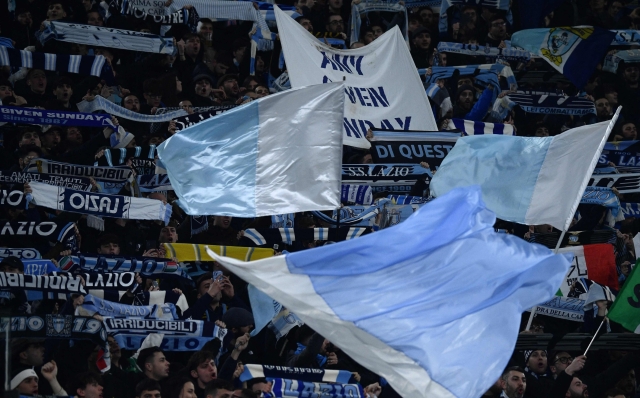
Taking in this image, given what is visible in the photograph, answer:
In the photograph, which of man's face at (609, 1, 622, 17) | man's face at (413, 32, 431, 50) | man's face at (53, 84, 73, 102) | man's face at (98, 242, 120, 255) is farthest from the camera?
man's face at (609, 1, 622, 17)

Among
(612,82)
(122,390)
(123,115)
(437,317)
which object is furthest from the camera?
(612,82)

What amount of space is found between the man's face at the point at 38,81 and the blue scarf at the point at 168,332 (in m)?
4.15

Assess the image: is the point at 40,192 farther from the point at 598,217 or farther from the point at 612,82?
the point at 612,82

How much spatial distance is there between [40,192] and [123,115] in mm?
1902

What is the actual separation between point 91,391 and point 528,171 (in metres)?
4.70

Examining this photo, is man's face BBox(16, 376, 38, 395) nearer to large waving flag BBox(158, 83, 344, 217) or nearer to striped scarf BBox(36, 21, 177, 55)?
large waving flag BBox(158, 83, 344, 217)

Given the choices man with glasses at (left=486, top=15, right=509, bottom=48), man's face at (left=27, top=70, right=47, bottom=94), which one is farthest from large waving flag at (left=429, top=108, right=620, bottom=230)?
man with glasses at (left=486, top=15, right=509, bottom=48)

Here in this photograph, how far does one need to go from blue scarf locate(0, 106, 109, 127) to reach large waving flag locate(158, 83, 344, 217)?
200 cm

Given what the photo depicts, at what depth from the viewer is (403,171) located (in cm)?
1506

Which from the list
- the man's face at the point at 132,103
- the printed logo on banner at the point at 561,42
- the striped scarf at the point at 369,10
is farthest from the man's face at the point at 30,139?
the printed logo on banner at the point at 561,42

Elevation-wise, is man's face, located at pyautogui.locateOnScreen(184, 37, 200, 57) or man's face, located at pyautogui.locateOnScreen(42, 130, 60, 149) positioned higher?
man's face, located at pyautogui.locateOnScreen(184, 37, 200, 57)

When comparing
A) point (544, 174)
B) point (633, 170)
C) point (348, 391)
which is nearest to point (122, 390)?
point (348, 391)

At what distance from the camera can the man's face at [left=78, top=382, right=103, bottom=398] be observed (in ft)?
34.4

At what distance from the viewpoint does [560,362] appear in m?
13.0
